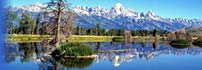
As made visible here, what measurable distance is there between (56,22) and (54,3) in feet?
6.49

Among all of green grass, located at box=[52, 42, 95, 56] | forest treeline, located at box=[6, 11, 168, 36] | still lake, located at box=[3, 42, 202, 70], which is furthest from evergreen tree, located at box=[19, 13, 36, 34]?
green grass, located at box=[52, 42, 95, 56]

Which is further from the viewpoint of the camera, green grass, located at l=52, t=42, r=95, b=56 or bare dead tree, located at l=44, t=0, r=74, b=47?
bare dead tree, located at l=44, t=0, r=74, b=47

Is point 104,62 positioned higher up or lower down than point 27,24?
lower down

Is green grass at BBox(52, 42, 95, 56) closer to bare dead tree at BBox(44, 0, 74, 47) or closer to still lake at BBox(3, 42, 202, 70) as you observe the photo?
still lake at BBox(3, 42, 202, 70)

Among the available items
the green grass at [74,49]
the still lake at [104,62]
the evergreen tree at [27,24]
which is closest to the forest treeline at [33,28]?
the evergreen tree at [27,24]

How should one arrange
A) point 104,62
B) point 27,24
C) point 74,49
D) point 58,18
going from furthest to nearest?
1. point 27,24
2. point 58,18
3. point 74,49
4. point 104,62

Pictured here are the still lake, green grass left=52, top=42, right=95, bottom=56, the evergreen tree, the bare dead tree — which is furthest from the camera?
the evergreen tree

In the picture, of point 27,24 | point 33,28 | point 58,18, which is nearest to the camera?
point 58,18

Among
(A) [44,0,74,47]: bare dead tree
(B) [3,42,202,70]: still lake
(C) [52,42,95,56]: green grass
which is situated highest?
(A) [44,0,74,47]: bare dead tree

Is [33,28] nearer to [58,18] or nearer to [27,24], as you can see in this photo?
[27,24]

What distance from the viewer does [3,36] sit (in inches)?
52.9

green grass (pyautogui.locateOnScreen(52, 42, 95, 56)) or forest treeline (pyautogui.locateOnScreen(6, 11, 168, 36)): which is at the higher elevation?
forest treeline (pyautogui.locateOnScreen(6, 11, 168, 36))

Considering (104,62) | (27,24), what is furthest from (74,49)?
(27,24)

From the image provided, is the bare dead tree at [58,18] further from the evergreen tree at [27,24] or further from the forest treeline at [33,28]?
the evergreen tree at [27,24]
